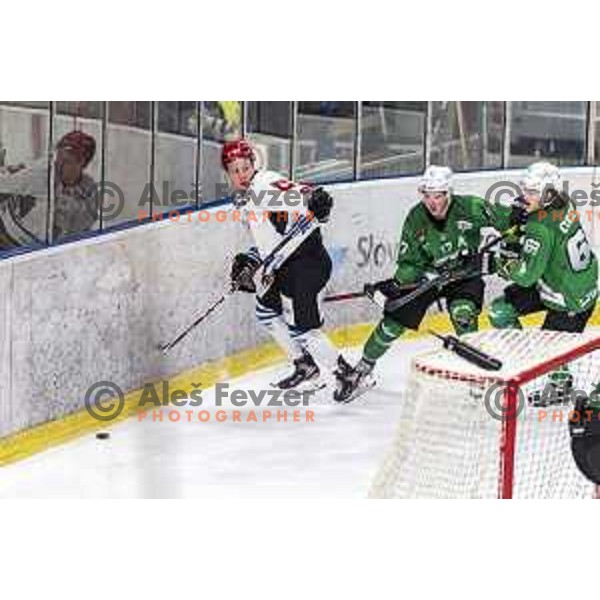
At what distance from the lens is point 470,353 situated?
5.05 metres

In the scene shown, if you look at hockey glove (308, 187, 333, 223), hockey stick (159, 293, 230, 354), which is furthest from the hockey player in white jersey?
hockey stick (159, 293, 230, 354)

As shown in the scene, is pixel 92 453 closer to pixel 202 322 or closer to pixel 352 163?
pixel 202 322

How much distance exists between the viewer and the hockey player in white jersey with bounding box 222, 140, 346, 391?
518 cm

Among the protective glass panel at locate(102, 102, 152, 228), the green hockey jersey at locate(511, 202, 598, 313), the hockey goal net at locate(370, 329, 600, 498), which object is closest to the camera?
the hockey goal net at locate(370, 329, 600, 498)

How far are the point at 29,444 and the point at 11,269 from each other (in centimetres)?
42

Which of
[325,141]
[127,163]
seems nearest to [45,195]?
[127,163]

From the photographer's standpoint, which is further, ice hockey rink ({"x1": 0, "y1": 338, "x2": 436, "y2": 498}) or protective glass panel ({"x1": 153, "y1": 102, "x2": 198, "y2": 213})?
protective glass panel ({"x1": 153, "y1": 102, "x2": 198, "y2": 213})

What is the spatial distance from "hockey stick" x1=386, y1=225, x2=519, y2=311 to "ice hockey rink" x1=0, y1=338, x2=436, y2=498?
11 centimetres

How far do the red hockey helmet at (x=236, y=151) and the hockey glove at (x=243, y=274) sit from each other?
228 mm

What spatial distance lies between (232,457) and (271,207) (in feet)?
2.04

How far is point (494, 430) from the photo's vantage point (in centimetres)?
498

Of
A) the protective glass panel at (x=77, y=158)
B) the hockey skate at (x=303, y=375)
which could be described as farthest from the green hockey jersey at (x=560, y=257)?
the protective glass panel at (x=77, y=158)

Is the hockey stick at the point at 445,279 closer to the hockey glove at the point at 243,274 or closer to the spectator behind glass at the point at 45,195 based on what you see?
the hockey glove at the point at 243,274

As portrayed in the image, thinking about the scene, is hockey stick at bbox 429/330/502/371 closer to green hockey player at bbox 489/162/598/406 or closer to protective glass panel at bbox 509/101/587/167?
green hockey player at bbox 489/162/598/406
